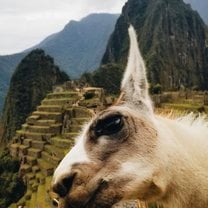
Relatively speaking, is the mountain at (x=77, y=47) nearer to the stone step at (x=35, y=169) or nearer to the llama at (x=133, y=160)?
the stone step at (x=35, y=169)

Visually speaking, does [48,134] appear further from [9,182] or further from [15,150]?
[15,150]

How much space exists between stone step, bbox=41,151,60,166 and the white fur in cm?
2426

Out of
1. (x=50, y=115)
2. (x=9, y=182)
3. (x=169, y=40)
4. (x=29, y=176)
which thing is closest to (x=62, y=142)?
(x=29, y=176)

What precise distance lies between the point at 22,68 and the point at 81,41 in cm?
8279

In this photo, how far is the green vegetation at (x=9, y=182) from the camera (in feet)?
109

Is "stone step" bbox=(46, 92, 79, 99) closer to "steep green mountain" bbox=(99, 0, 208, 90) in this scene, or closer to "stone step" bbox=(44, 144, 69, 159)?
"stone step" bbox=(44, 144, 69, 159)

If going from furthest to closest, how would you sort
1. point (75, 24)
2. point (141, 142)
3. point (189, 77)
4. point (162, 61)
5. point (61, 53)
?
point (75, 24) < point (61, 53) < point (189, 77) < point (162, 61) < point (141, 142)

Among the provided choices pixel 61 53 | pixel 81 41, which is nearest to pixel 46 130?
pixel 61 53

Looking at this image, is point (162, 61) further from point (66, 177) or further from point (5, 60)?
point (66, 177)

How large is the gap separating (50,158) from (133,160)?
2801 cm

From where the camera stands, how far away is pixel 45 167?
98.9 ft

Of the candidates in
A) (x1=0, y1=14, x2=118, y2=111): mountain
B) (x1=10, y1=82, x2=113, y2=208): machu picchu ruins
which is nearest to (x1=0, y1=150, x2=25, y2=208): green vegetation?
(x1=10, y1=82, x2=113, y2=208): machu picchu ruins

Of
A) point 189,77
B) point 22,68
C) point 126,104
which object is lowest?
point 189,77

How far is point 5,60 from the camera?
136250mm
